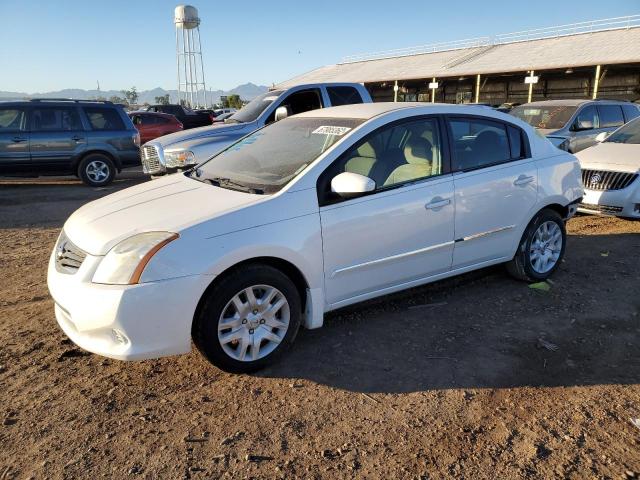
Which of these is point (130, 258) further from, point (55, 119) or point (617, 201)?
point (55, 119)

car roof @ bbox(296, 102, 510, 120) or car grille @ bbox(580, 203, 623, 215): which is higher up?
car roof @ bbox(296, 102, 510, 120)

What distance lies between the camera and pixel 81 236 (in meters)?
3.25

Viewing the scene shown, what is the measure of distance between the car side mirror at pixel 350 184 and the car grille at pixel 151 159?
5756mm

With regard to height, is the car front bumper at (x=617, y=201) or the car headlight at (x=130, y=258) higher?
the car headlight at (x=130, y=258)

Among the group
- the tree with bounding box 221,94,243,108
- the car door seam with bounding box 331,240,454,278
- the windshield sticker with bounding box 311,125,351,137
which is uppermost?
the tree with bounding box 221,94,243,108

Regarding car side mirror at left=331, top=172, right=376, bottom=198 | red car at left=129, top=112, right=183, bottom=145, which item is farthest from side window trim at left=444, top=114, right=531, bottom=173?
red car at left=129, top=112, right=183, bottom=145

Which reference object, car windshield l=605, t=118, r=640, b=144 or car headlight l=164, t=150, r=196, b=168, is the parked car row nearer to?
car windshield l=605, t=118, r=640, b=144

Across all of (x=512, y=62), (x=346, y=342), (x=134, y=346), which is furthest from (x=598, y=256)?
(x=512, y=62)

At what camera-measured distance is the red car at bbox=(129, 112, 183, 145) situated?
16.7m

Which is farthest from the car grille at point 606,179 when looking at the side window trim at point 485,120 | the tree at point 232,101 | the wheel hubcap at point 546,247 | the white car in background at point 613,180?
the tree at point 232,101

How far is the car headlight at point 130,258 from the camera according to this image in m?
2.88

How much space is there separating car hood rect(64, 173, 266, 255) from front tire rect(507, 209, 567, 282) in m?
2.63

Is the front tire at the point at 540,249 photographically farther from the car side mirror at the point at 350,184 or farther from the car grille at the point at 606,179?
the car grille at the point at 606,179

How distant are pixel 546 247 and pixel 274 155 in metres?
2.75
